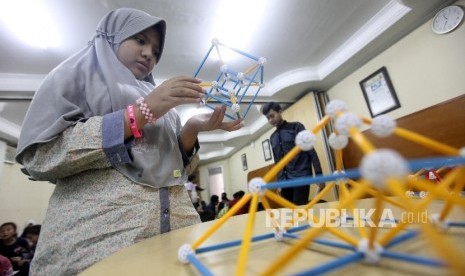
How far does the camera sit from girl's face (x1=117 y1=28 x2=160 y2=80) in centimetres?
74

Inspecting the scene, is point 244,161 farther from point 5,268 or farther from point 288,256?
point 288,256

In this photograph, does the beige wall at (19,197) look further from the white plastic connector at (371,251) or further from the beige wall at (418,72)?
the white plastic connector at (371,251)

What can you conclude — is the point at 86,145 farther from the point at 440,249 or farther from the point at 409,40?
the point at 409,40

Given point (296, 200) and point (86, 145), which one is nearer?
point (86, 145)

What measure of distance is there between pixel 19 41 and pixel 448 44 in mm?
3619

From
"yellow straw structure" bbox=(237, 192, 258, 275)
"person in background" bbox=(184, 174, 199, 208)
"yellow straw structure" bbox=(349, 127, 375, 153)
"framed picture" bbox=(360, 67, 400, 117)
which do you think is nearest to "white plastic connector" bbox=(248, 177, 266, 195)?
"yellow straw structure" bbox=(237, 192, 258, 275)

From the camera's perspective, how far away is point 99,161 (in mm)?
511

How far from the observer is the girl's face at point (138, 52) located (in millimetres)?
737

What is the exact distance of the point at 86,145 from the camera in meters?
0.48

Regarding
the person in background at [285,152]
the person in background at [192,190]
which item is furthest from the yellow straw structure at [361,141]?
the person in background at [192,190]

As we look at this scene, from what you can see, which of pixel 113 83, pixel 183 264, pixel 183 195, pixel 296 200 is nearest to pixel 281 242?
pixel 183 264

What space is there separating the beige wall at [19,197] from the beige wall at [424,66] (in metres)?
5.62

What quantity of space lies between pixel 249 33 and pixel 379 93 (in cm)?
150

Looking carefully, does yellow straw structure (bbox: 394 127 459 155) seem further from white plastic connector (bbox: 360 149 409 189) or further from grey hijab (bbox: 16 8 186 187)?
grey hijab (bbox: 16 8 186 187)
